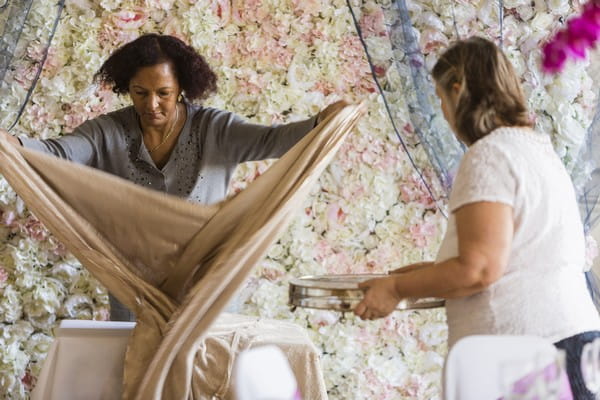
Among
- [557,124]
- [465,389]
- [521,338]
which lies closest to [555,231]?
[521,338]

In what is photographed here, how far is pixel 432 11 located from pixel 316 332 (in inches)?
53.6

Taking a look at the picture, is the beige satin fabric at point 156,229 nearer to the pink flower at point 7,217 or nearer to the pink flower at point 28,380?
the pink flower at point 7,217

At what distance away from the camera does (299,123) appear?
285 centimetres

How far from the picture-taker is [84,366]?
8.25 ft

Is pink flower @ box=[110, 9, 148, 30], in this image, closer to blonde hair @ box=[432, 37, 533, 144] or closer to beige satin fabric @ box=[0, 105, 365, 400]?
beige satin fabric @ box=[0, 105, 365, 400]

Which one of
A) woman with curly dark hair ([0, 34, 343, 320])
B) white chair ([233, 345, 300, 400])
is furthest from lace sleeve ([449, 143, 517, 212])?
woman with curly dark hair ([0, 34, 343, 320])

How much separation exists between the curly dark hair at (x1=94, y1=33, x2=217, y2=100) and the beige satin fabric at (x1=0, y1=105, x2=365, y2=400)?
59 cm

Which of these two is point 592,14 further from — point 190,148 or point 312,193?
point 312,193

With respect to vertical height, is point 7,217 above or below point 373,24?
below

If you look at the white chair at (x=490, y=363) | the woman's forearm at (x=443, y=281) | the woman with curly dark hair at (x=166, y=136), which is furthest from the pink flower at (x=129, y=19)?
the white chair at (x=490, y=363)

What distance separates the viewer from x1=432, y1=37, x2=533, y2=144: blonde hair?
1820 mm

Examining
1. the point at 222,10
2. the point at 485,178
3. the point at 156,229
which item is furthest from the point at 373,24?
the point at 485,178

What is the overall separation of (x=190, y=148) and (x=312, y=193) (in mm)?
707

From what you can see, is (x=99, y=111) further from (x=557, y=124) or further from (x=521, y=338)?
(x=521, y=338)
